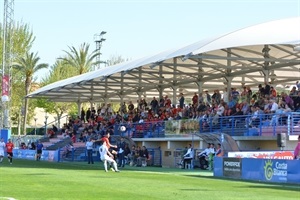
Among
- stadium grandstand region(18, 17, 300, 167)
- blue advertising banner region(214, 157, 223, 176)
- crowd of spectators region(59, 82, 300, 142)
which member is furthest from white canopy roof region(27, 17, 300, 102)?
blue advertising banner region(214, 157, 223, 176)

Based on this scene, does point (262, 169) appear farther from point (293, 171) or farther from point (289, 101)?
point (289, 101)

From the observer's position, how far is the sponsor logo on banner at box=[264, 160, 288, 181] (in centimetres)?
2894

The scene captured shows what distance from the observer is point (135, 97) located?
76438mm

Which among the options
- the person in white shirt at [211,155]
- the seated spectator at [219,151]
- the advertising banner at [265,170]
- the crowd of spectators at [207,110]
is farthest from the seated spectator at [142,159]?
the advertising banner at [265,170]

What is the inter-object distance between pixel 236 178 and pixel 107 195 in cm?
1196

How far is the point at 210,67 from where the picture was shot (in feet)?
161

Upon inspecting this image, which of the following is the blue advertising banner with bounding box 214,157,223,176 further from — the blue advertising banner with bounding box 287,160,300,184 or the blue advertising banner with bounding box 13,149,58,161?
the blue advertising banner with bounding box 13,149,58,161

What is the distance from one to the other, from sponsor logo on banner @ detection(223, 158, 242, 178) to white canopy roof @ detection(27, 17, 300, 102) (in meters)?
7.59

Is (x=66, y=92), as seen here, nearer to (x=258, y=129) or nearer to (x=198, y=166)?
(x=198, y=166)

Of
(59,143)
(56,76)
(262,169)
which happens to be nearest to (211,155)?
(262,169)

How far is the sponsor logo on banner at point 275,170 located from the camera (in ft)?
94.9

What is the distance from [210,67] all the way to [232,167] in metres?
17.0

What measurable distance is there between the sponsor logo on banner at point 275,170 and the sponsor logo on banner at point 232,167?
6.68ft

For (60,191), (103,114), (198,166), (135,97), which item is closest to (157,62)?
(198,166)
